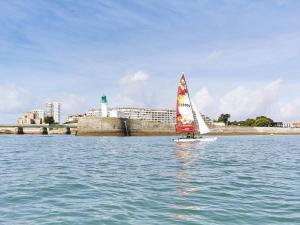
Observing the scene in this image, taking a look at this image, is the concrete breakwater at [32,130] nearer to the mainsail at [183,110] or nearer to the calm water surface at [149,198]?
the mainsail at [183,110]

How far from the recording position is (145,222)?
10062 millimetres

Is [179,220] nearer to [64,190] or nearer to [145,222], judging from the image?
[145,222]

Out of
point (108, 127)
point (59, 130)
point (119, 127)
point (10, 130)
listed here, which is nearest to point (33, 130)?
point (10, 130)

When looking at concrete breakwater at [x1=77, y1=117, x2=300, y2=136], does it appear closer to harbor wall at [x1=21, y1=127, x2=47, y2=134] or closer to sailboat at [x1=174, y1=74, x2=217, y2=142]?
sailboat at [x1=174, y1=74, x2=217, y2=142]

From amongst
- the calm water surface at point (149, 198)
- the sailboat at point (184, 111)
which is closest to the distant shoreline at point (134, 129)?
the sailboat at point (184, 111)

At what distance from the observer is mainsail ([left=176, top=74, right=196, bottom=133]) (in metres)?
64.4

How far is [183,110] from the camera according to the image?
65.1 meters

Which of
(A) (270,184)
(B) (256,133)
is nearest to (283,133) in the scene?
(B) (256,133)

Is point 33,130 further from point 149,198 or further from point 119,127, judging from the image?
point 149,198

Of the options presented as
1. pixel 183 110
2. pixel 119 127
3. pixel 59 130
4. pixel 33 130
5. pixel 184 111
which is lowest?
pixel 119 127

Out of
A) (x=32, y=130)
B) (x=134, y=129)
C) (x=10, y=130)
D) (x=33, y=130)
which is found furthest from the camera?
(x=32, y=130)

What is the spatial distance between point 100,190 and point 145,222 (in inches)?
198

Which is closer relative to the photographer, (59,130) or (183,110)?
(183,110)

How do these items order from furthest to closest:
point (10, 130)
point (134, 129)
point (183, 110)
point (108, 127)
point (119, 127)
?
point (10, 130)
point (134, 129)
point (119, 127)
point (108, 127)
point (183, 110)
